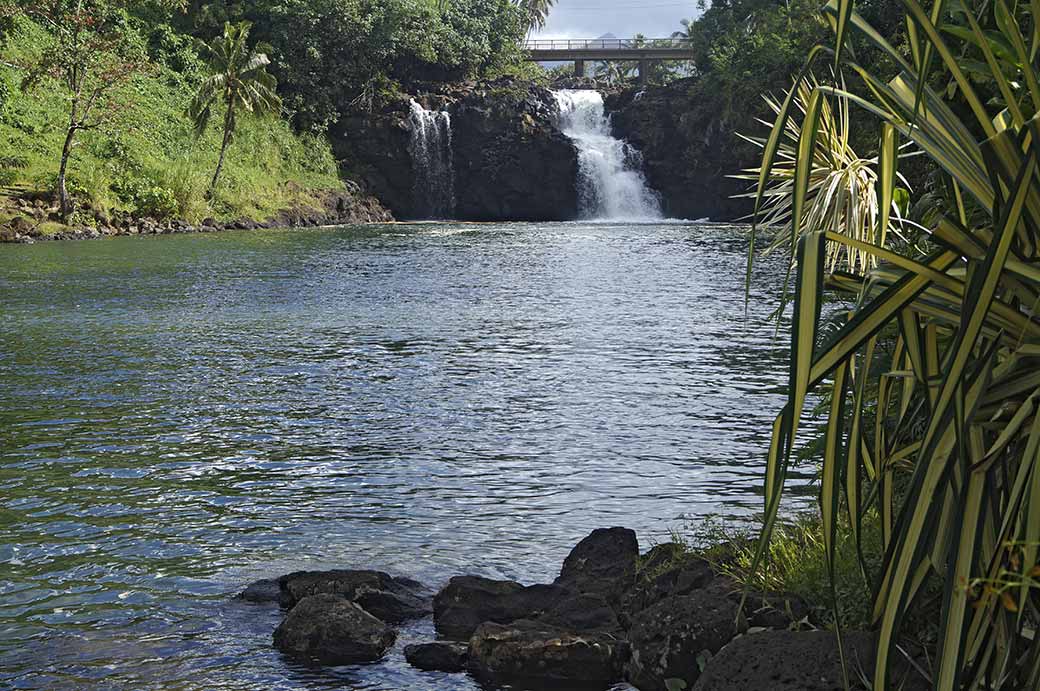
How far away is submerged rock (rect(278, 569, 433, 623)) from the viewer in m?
7.05

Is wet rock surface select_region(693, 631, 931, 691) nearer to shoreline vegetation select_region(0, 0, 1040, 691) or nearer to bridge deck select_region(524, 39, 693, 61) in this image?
shoreline vegetation select_region(0, 0, 1040, 691)

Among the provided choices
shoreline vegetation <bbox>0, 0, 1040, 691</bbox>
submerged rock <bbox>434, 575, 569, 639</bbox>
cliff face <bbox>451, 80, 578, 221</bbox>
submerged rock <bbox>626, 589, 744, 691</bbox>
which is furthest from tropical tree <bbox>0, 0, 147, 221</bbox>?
submerged rock <bbox>626, 589, 744, 691</bbox>

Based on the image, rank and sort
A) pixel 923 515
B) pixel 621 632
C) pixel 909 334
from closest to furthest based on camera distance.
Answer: pixel 923 515
pixel 909 334
pixel 621 632

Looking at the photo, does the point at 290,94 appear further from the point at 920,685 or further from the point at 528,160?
the point at 920,685

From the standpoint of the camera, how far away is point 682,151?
203 ft

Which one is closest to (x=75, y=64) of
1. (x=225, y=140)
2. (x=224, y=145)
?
(x=224, y=145)

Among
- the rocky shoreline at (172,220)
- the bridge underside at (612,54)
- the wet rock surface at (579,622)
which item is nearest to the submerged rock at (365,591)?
the wet rock surface at (579,622)

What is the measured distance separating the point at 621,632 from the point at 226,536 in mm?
3516

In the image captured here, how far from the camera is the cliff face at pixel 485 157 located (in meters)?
60.7

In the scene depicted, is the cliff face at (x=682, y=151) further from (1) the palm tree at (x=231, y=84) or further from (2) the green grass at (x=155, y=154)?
(1) the palm tree at (x=231, y=84)

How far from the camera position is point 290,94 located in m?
61.1

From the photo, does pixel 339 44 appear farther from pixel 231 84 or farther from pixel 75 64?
pixel 75 64

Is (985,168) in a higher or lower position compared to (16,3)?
lower

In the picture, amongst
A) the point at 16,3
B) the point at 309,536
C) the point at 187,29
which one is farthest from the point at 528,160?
the point at 309,536
